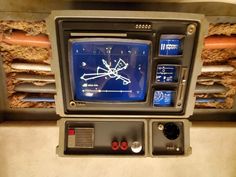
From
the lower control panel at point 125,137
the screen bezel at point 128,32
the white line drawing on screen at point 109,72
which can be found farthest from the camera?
the lower control panel at point 125,137

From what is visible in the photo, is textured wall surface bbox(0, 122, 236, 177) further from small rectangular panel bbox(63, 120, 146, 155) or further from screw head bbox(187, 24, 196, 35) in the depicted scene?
screw head bbox(187, 24, 196, 35)

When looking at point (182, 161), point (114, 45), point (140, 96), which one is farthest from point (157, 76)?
point (182, 161)

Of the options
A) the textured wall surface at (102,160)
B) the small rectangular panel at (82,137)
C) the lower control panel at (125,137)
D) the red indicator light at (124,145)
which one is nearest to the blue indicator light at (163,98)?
the lower control panel at (125,137)

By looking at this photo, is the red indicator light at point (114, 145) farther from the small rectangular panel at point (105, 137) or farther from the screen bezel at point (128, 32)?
the screen bezel at point (128, 32)

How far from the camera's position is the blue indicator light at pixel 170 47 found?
1.33 m

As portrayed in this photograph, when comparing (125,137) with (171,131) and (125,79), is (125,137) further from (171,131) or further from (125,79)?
(125,79)

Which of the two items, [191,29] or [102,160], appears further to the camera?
[102,160]

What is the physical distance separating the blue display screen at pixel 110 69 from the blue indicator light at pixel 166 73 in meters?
0.06

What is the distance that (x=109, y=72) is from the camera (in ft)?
4.62

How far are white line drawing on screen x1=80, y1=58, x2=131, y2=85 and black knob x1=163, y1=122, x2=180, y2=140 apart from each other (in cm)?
35

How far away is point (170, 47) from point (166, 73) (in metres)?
0.13

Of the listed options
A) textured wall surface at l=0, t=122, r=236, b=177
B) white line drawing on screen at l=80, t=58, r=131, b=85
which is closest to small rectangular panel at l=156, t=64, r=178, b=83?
white line drawing on screen at l=80, t=58, r=131, b=85

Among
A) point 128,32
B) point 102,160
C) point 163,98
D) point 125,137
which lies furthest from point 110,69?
point 102,160

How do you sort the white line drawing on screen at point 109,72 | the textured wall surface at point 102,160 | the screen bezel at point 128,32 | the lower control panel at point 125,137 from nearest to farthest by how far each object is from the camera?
the screen bezel at point 128,32 → the white line drawing on screen at point 109,72 → the lower control panel at point 125,137 → the textured wall surface at point 102,160
